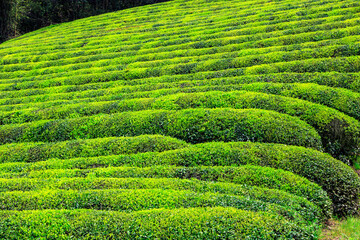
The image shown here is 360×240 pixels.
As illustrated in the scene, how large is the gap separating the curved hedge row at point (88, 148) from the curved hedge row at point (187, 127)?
2.07 feet

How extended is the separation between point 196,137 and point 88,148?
4120 mm

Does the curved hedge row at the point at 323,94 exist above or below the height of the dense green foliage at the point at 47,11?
below

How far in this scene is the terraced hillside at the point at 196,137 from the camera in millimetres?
6367

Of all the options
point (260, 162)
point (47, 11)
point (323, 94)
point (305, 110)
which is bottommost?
point (260, 162)

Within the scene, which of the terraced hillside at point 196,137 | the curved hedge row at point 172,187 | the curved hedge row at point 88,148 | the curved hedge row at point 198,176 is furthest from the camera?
the curved hedge row at point 88,148

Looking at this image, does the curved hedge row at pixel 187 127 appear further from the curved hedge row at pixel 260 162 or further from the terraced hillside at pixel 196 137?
the curved hedge row at pixel 260 162

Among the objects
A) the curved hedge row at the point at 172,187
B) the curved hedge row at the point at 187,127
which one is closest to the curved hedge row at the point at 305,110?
the curved hedge row at the point at 187,127

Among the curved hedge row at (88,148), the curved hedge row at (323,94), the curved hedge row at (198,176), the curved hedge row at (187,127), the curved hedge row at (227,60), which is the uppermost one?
the curved hedge row at (227,60)

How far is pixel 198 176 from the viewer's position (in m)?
8.01

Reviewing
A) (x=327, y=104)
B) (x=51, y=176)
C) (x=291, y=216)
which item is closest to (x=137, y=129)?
(x=51, y=176)

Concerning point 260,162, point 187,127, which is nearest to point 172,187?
point 260,162

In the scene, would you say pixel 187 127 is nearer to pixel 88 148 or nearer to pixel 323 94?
pixel 88 148

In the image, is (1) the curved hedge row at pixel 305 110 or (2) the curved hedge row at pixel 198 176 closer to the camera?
(2) the curved hedge row at pixel 198 176

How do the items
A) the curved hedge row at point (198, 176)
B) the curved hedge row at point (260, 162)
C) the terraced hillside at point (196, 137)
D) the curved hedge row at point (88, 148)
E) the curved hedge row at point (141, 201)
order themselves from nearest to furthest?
1. the terraced hillside at point (196, 137)
2. the curved hedge row at point (141, 201)
3. the curved hedge row at point (198, 176)
4. the curved hedge row at point (260, 162)
5. the curved hedge row at point (88, 148)
